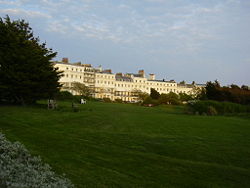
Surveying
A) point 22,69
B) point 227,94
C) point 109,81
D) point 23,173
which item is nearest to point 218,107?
point 227,94

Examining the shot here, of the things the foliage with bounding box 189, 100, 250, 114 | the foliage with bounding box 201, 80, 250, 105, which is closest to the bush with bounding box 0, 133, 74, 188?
the foliage with bounding box 189, 100, 250, 114

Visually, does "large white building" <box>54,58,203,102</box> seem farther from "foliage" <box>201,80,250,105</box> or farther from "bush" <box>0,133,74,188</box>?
"bush" <box>0,133,74,188</box>

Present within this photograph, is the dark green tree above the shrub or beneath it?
above

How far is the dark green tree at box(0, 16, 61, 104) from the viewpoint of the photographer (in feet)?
94.1

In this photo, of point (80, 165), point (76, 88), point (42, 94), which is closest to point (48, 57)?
point (42, 94)

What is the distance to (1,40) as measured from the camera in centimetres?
3083

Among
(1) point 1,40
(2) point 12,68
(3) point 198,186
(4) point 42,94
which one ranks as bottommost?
(3) point 198,186

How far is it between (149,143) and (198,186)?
5216mm

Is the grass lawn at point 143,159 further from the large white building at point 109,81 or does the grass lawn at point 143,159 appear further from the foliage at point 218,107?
the large white building at point 109,81

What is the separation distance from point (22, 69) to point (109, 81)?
103 meters

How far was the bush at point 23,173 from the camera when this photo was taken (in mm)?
5523

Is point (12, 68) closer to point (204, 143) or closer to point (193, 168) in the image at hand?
point (204, 143)

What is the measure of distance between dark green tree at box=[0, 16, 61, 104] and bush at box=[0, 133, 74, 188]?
834 inches

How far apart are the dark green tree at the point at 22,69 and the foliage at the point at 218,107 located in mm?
18234
